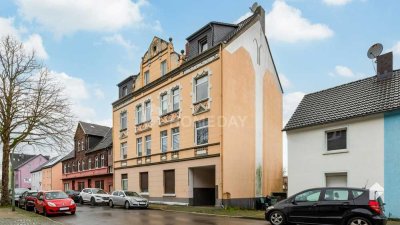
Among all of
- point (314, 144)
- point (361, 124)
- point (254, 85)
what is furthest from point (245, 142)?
point (361, 124)

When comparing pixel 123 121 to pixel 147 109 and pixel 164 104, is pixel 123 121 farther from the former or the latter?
pixel 164 104

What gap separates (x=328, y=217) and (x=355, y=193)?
125 cm

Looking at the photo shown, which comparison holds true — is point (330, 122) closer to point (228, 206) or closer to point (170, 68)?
point (228, 206)

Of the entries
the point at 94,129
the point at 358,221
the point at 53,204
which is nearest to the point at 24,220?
the point at 53,204

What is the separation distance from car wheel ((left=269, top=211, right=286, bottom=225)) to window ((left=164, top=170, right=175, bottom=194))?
50.8 ft

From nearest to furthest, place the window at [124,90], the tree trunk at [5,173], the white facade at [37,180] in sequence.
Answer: the tree trunk at [5,173] < the window at [124,90] < the white facade at [37,180]

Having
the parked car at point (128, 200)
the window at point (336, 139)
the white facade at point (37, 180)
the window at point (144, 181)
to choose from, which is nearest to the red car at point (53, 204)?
the parked car at point (128, 200)

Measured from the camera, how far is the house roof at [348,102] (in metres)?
19.0

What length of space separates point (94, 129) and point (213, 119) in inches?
1260

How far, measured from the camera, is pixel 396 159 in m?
17.6

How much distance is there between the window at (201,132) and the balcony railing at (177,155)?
0.48 meters

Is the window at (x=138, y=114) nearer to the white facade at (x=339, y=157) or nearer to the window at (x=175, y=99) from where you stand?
the window at (x=175, y=99)

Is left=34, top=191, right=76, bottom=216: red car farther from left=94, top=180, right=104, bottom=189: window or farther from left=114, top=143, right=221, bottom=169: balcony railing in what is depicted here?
left=94, top=180, right=104, bottom=189: window

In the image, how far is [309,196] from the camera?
14.7 meters
